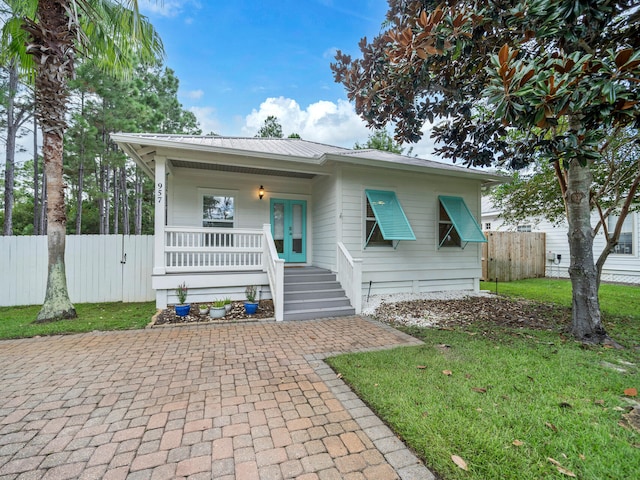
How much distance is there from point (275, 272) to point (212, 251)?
67.7 inches

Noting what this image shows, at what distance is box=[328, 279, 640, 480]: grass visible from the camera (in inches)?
77.5

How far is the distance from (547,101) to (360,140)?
2393 cm

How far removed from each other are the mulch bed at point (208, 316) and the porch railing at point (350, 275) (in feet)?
6.04

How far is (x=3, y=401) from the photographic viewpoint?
2.74m

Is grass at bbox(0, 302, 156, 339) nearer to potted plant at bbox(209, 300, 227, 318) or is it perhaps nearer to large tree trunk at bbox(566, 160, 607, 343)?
potted plant at bbox(209, 300, 227, 318)

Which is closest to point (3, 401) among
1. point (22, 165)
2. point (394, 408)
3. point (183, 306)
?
point (183, 306)

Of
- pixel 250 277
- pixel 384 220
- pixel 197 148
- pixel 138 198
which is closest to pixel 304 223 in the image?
pixel 384 220

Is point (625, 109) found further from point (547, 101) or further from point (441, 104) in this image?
point (441, 104)

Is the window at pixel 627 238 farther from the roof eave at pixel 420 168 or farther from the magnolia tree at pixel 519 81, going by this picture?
the magnolia tree at pixel 519 81

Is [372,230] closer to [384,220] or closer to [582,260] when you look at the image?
[384,220]

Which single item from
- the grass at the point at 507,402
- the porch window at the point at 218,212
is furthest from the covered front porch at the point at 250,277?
the grass at the point at 507,402

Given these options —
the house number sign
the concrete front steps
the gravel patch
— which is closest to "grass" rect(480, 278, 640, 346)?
the gravel patch

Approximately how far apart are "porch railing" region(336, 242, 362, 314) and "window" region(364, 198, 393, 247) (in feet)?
3.22

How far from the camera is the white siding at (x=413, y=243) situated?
24.9 feet
